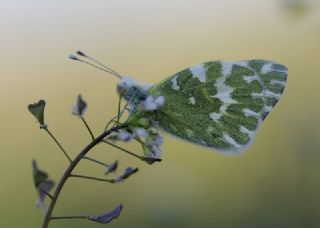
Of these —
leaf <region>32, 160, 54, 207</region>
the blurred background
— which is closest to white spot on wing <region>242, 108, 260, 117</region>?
leaf <region>32, 160, 54, 207</region>

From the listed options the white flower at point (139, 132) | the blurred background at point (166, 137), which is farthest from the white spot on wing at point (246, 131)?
the blurred background at point (166, 137)

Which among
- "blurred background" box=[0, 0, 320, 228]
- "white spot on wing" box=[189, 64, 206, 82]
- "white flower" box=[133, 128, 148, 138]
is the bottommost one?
"blurred background" box=[0, 0, 320, 228]

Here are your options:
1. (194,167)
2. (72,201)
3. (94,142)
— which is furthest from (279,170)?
(94,142)

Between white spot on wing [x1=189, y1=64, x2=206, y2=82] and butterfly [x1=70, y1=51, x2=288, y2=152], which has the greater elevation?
white spot on wing [x1=189, y1=64, x2=206, y2=82]

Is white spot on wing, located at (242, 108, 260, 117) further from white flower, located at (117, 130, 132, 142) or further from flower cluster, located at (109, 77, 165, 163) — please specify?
white flower, located at (117, 130, 132, 142)

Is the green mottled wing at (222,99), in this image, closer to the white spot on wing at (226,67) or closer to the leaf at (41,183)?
the white spot on wing at (226,67)

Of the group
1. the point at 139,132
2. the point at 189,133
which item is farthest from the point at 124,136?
the point at 189,133
